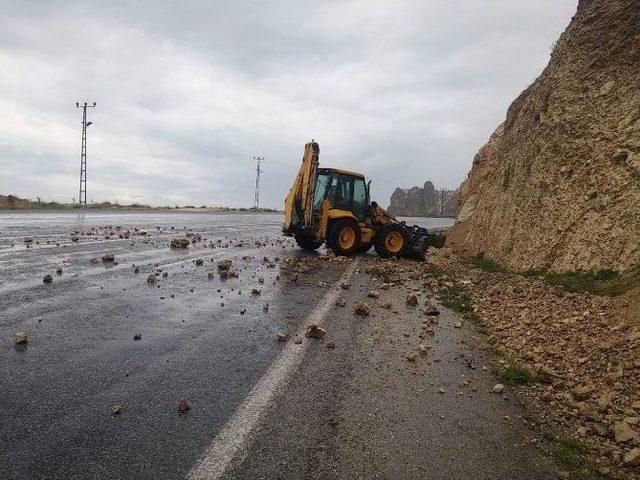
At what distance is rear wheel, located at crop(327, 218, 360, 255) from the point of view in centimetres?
1455

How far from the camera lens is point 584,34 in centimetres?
1170

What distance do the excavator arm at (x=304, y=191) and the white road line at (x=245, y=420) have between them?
9.67m

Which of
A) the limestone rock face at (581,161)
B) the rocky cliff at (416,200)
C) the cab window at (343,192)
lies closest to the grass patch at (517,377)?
the limestone rock face at (581,161)

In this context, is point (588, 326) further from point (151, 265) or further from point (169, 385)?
point (151, 265)

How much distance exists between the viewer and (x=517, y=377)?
15.2 ft

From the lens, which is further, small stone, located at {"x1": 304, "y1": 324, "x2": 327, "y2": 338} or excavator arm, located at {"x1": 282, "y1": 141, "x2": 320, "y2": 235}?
excavator arm, located at {"x1": 282, "y1": 141, "x2": 320, "y2": 235}

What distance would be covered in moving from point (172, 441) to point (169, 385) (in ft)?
2.94

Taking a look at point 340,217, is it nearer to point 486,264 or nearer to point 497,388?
point 486,264

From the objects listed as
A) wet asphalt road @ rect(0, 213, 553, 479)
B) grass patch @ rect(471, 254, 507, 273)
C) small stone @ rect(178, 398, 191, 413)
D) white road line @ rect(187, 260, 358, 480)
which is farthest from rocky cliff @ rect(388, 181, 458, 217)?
small stone @ rect(178, 398, 191, 413)

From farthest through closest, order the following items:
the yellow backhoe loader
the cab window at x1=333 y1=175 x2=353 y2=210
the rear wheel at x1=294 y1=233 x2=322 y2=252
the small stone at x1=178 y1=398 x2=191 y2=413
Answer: the rear wheel at x1=294 y1=233 x2=322 y2=252 → the cab window at x1=333 y1=175 x2=353 y2=210 → the yellow backhoe loader → the small stone at x1=178 y1=398 x2=191 y2=413

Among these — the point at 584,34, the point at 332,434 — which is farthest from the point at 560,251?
the point at 332,434

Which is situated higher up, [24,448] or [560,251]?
[560,251]

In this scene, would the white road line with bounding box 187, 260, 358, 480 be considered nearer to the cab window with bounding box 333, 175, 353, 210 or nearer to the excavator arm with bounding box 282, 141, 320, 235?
the excavator arm with bounding box 282, 141, 320, 235

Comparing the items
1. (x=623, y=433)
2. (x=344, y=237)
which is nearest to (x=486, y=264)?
(x=344, y=237)
